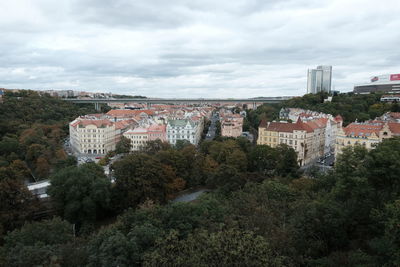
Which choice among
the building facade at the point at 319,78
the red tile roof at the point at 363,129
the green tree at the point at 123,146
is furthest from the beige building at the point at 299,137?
the building facade at the point at 319,78

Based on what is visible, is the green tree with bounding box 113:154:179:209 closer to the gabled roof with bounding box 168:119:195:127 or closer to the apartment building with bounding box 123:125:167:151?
the apartment building with bounding box 123:125:167:151

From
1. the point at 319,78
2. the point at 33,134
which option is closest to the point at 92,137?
the point at 33,134

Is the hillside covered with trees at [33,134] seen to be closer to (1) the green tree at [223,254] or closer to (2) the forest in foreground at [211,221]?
(2) the forest in foreground at [211,221]

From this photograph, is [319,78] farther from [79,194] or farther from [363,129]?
[79,194]

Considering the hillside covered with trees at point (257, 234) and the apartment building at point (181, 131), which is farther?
the apartment building at point (181, 131)

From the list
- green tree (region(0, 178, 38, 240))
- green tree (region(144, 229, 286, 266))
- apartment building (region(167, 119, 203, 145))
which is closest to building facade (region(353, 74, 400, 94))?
apartment building (region(167, 119, 203, 145))

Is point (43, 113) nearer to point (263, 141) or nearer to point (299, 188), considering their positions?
point (263, 141)

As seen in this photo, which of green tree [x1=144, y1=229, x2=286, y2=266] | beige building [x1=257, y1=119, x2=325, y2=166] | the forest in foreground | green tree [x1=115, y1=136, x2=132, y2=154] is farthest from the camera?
green tree [x1=115, y1=136, x2=132, y2=154]

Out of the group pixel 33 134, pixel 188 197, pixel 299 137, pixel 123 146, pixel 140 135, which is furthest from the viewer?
pixel 140 135

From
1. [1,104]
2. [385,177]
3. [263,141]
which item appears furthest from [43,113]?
[385,177]
